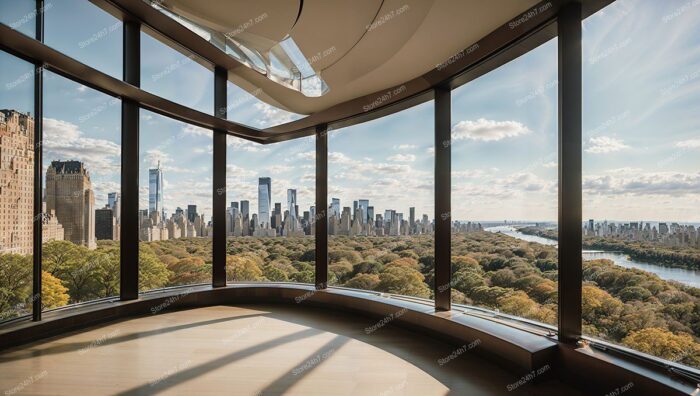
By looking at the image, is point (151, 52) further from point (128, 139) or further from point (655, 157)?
point (655, 157)

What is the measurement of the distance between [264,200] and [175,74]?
2438mm

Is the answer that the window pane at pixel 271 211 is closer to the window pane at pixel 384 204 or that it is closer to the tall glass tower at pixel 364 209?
the window pane at pixel 384 204

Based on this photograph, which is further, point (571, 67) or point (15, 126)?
point (15, 126)

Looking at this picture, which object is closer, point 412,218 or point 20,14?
point 20,14

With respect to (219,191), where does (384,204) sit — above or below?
below

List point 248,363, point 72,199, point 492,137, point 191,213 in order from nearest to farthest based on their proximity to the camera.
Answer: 1. point 248,363
2. point 72,199
3. point 492,137
4. point 191,213

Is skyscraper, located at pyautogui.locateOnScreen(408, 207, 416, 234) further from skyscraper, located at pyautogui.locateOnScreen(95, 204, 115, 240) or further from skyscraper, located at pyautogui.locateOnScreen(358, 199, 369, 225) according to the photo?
skyscraper, located at pyautogui.locateOnScreen(95, 204, 115, 240)

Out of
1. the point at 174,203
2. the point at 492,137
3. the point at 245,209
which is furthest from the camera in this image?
the point at 245,209

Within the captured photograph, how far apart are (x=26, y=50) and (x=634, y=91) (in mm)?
5469

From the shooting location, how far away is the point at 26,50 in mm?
3207

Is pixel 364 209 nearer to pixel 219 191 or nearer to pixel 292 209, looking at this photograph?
pixel 292 209

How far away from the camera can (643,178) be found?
2668mm

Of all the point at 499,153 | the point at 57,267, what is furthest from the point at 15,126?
the point at 499,153

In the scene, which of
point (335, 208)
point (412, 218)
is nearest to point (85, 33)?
point (335, 208)
